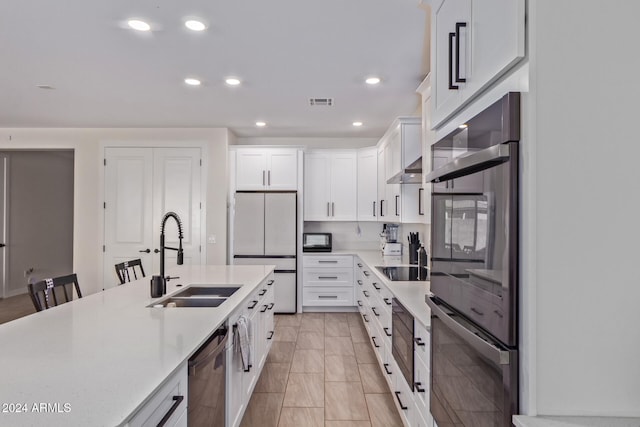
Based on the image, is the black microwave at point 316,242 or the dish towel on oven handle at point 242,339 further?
the black microwave at point 316,242

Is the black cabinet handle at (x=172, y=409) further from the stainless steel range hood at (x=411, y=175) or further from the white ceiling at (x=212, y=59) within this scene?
the stainless steel range hood at (x=411, y=175)

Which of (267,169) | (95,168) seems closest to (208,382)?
(267,169)

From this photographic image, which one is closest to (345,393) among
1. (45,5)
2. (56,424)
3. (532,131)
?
(56,424)

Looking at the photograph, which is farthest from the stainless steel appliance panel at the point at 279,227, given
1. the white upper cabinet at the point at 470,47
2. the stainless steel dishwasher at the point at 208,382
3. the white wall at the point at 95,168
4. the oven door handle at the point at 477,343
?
the oven door handle at the point at 477,343

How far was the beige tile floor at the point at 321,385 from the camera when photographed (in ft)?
8.55

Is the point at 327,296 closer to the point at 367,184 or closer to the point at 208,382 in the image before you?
A: the point at 367,184

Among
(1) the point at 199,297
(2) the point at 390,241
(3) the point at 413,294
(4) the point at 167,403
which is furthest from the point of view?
(2) the point at 390,241

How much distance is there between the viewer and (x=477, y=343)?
3.62 ft

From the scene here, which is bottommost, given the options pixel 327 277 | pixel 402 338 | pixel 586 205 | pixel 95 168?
pixel 327 277

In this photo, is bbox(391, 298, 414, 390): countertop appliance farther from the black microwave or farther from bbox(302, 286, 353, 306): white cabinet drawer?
the black microwave

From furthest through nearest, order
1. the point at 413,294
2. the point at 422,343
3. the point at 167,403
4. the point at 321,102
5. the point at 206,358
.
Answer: the point at 321,102, the point at 413,294, the point at 422,343, the point at 206,358, the point at 167,403

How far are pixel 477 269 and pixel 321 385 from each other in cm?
236

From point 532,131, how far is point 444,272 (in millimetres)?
685

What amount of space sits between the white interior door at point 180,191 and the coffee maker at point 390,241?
2579mm
